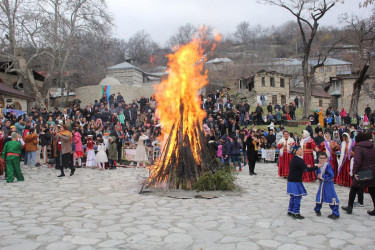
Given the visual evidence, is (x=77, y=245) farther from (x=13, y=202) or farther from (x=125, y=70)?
(x=125, y=70)

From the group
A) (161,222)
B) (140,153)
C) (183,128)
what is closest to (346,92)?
(140,153)

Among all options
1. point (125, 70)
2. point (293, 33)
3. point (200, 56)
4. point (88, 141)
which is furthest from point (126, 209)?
point (293, 33)

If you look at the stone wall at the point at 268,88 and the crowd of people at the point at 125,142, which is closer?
the crowd of people at the point at 125,142

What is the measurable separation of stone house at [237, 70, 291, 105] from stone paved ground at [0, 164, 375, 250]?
3771cm

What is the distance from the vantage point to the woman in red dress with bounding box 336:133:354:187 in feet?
35.6

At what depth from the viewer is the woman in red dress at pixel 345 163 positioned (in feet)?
35.6

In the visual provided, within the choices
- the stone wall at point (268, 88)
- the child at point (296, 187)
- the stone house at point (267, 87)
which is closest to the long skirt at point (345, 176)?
the child at point (296, 187)

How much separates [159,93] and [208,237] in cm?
685

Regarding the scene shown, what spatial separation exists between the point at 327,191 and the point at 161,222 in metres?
3.86

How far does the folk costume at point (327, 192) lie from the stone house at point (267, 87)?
39945 mm

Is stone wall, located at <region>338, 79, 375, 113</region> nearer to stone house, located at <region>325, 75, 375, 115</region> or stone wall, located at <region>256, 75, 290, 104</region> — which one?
stone house, located at <region>325, 75, 375, 115</region>

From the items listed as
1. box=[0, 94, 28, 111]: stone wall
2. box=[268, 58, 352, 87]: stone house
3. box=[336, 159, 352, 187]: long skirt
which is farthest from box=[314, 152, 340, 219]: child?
box=[268, 58, 352, 87]: stone house

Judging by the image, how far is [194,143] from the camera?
10641mm

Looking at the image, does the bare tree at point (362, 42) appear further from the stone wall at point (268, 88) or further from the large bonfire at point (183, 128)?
the large bonfire at point (183, 128)
